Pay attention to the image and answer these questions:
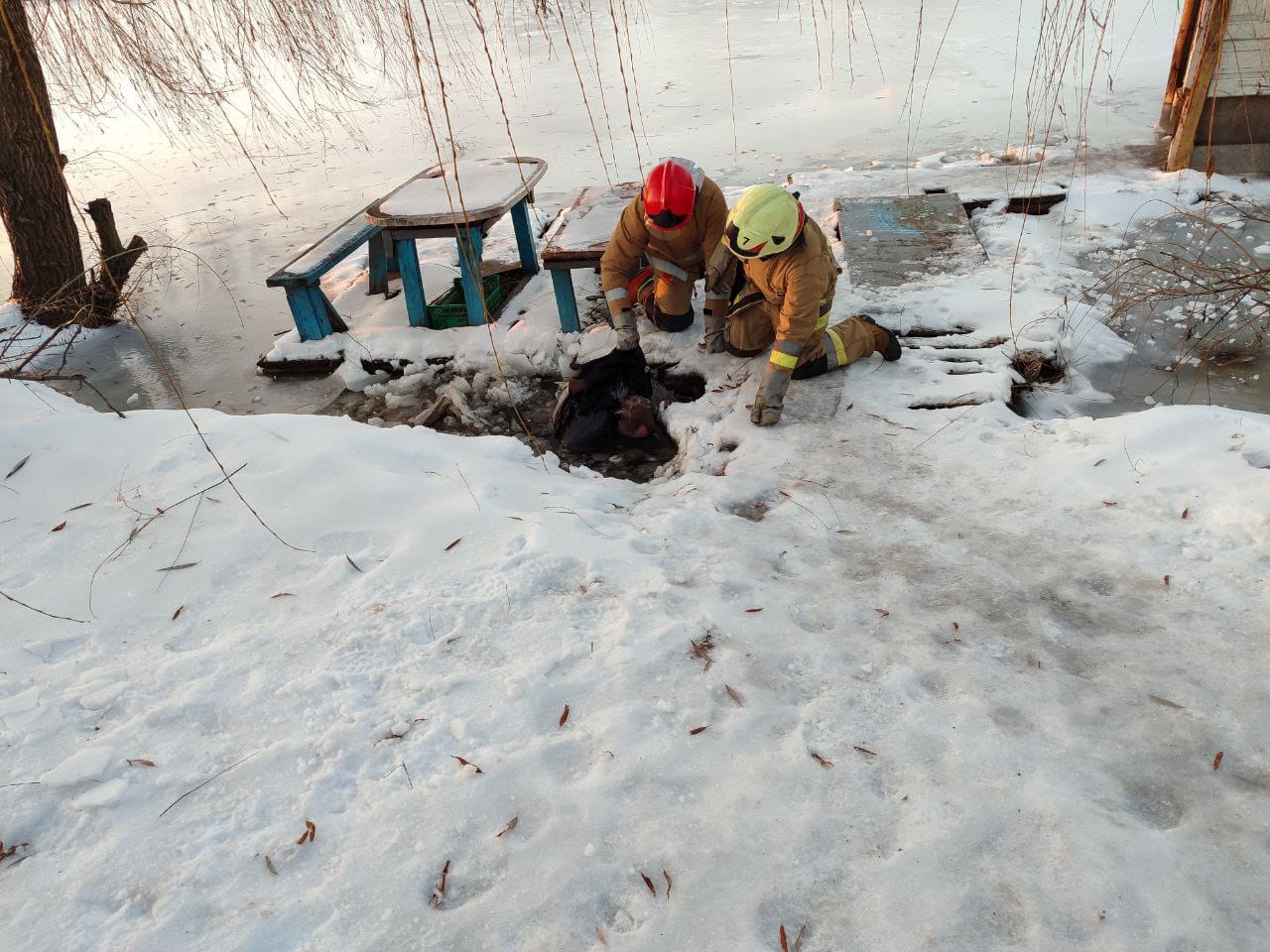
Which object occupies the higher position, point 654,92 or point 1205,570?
point 654,92

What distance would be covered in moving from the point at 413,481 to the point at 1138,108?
28.7ft

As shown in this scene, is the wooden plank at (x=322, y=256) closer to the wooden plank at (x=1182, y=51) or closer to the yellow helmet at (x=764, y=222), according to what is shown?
the yellow helmet at (x=764, y=222)

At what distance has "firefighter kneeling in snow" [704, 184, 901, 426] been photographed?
3.72m

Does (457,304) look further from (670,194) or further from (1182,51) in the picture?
(1182,51)

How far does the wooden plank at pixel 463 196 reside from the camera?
188 inches

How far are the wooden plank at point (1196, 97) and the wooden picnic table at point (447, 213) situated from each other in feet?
16.2

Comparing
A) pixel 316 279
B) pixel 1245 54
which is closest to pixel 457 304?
pixel 316 279

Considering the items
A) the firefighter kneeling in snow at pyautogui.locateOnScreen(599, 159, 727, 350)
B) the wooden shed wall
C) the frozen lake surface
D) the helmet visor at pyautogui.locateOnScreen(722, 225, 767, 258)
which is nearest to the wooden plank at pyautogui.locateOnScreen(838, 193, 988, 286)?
the frozen lake surface

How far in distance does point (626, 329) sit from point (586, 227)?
1.05 m

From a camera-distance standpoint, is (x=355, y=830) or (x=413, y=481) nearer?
(x=355, y=830)

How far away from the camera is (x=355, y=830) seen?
180 cm

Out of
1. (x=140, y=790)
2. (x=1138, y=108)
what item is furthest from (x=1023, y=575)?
(x=1138, y=108)

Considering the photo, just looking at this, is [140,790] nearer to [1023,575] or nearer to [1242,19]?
[1023,575]

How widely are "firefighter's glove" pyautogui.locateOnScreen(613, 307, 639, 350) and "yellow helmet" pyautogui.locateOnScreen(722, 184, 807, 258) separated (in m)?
0.86
